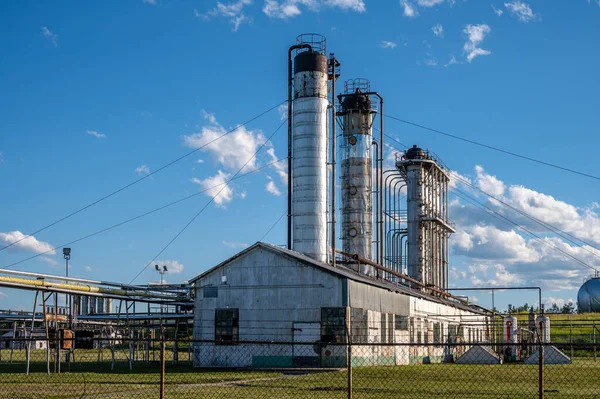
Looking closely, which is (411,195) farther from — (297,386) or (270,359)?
(297,386)

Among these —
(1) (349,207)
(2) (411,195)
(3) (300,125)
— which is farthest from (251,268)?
(2) (411,195)

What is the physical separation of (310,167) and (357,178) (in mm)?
16246

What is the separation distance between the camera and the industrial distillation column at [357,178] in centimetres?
5753

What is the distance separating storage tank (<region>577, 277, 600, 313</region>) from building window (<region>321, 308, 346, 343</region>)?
68.5 meters

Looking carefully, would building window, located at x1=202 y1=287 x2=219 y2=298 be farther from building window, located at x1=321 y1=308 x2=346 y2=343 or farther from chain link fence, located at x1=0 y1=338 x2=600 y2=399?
building window, located at x1=321 y1=308 x2=346 y2=343

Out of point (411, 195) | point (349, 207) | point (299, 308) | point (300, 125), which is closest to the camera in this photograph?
point (299, 308)

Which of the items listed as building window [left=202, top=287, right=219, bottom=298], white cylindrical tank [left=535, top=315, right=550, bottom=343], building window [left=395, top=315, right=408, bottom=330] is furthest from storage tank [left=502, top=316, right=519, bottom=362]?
building window [left=202, top=287, right=219, bottom=298]

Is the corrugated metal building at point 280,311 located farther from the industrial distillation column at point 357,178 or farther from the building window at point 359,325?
the industrial distillation column at point 357,178

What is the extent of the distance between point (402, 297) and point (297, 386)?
777 inches

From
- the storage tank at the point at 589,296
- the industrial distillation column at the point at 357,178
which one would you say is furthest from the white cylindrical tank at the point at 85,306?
the storage tank at the point at 589,296

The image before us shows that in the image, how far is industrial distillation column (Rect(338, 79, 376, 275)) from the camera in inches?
2265

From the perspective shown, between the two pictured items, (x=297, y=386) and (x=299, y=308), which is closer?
(x=297, y=386)

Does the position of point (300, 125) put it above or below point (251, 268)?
above

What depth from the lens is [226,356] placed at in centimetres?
3466
